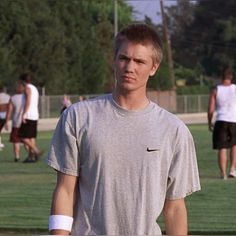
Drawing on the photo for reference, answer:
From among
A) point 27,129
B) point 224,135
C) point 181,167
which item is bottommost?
point 27,129

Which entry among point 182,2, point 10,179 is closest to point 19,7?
point 10,179

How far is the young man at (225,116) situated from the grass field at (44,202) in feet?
1.69

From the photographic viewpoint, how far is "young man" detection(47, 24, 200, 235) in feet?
15.5

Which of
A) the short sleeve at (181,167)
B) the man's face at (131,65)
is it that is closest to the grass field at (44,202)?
the short sleeve at (181,167)

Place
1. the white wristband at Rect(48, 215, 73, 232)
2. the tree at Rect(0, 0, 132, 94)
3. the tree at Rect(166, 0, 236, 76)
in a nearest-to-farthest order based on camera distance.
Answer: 1. the white wristband at Rect(48, 215, 73, 232)
2. the tree at Rect(0, 0, 132, 94)
3. the tree at Rect(166, 0, 236, 76)

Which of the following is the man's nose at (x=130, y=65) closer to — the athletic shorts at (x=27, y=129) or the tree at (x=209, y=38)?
the athletic shorts at (x=27, y=129)

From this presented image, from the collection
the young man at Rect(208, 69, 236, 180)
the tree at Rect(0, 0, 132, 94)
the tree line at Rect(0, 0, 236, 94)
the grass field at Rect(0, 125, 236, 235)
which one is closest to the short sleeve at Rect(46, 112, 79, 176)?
the grass field at Rect(0, 125, 236, 235)

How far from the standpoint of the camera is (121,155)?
186 inches

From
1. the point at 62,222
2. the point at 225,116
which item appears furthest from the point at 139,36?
the point at 225,116

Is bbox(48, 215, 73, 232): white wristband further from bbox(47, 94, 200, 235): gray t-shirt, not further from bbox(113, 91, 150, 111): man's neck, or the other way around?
bbox(113, 91, 150, 111): man's neck

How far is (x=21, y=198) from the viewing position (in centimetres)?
1420

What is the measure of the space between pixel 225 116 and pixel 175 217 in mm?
12701

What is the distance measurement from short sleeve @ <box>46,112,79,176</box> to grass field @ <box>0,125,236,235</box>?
5999mm

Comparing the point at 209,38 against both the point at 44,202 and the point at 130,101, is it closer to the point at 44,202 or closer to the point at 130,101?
the point at 44,202
